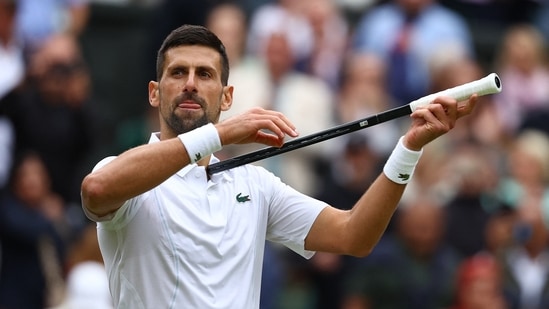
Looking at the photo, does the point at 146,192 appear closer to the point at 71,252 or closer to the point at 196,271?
the point at 196,271

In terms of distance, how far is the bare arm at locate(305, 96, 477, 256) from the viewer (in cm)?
641

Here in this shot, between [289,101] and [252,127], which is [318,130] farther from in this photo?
[252,127]

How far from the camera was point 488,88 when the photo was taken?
6.32 meters

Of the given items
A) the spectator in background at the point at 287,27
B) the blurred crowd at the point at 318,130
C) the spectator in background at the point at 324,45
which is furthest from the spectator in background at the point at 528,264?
the spectator in background at the point at 287,27

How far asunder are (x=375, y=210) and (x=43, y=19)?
22.7ft

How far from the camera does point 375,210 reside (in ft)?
21.9

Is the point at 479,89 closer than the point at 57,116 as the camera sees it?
Yes

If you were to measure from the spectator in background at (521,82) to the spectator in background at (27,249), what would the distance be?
5.57m

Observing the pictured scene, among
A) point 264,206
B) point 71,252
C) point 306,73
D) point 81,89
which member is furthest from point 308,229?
point 306,73

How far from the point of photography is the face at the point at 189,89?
659 cm

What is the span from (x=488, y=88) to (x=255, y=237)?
1.35 meters

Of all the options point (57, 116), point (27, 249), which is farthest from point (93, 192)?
point (57, 116)

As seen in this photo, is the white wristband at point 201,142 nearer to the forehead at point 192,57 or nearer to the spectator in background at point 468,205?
the forehead at point 192,57

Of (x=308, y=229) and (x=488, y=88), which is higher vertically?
(x=488, y=88)
